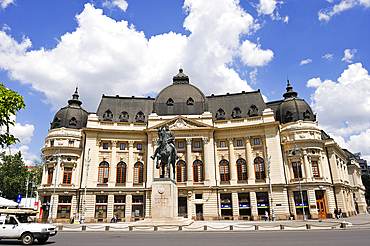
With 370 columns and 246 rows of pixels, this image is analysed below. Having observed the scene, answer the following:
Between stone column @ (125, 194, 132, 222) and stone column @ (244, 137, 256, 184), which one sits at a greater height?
stone column @ (244, 137, 256, 184)

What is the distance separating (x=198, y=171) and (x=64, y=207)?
83.4 feet

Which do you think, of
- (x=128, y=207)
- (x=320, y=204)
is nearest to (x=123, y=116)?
(x=128, y=207)

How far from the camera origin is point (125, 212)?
5050 cm

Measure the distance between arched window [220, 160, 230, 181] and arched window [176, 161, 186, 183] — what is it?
23.8 feet

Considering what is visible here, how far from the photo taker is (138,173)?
2121 inches

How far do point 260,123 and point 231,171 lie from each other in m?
10.7

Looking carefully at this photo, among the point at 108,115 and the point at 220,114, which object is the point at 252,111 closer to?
the point at 220,114

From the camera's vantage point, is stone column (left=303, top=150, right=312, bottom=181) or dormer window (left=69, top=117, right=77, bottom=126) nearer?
stone column (left=303, top=150, right=312, bottom=181)

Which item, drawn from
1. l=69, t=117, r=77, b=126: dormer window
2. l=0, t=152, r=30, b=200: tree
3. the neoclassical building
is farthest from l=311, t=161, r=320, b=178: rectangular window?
l=0, t=152, r=30, b=200: tree

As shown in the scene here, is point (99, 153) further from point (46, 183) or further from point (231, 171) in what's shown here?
point (231, 171)

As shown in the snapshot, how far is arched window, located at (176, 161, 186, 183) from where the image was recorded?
52.2 meters

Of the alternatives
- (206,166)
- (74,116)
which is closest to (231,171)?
(206,166)

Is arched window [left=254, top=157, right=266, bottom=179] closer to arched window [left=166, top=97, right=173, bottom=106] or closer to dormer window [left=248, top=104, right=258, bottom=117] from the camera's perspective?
dormer window [left=248, top=104, right=258, bottom=117]

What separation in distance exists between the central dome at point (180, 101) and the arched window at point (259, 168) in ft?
47.4
